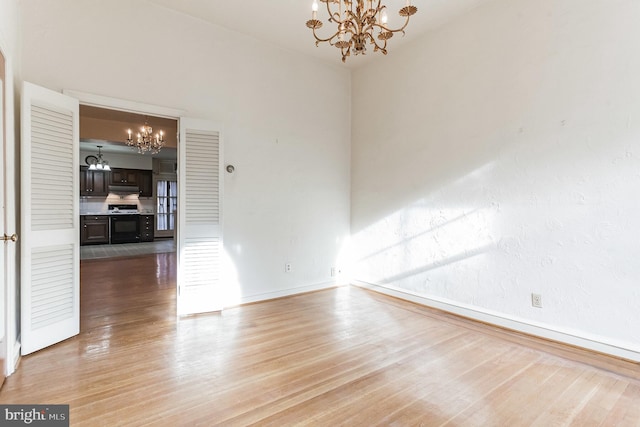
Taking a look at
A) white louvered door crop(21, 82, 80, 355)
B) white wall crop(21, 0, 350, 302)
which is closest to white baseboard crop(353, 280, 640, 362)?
white wall crop(21, 0, 350, 302)

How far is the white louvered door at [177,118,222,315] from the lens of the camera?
3.55 meters

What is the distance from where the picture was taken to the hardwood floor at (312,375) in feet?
6.23

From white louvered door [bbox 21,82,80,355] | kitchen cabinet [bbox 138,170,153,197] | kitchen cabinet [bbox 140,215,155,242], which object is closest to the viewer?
white louvered door [bbox 21,82,80,355]

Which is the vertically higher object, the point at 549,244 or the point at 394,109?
the point at 394,109

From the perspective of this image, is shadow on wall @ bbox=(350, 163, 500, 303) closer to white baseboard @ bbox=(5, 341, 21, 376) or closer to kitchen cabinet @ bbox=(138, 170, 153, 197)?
white baseboard @ bbox=(5, 341, 21, 376)

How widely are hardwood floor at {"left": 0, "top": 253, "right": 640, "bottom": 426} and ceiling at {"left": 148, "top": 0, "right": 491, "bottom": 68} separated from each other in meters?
3.40

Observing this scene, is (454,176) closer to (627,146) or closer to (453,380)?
(627,146)

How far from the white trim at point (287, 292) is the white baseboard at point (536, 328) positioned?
3.70 ft

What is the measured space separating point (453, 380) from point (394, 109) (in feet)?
11.2

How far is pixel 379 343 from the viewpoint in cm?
291

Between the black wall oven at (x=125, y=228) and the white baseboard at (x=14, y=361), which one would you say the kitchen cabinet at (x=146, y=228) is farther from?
the white baseboard at (x=14, y=361)

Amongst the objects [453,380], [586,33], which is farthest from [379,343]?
[586,33]

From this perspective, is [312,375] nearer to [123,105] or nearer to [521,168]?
[521,168]

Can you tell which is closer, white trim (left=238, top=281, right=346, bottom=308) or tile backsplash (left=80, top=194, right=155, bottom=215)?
white trim (left=238, top=281, right=346, bottom=308)
